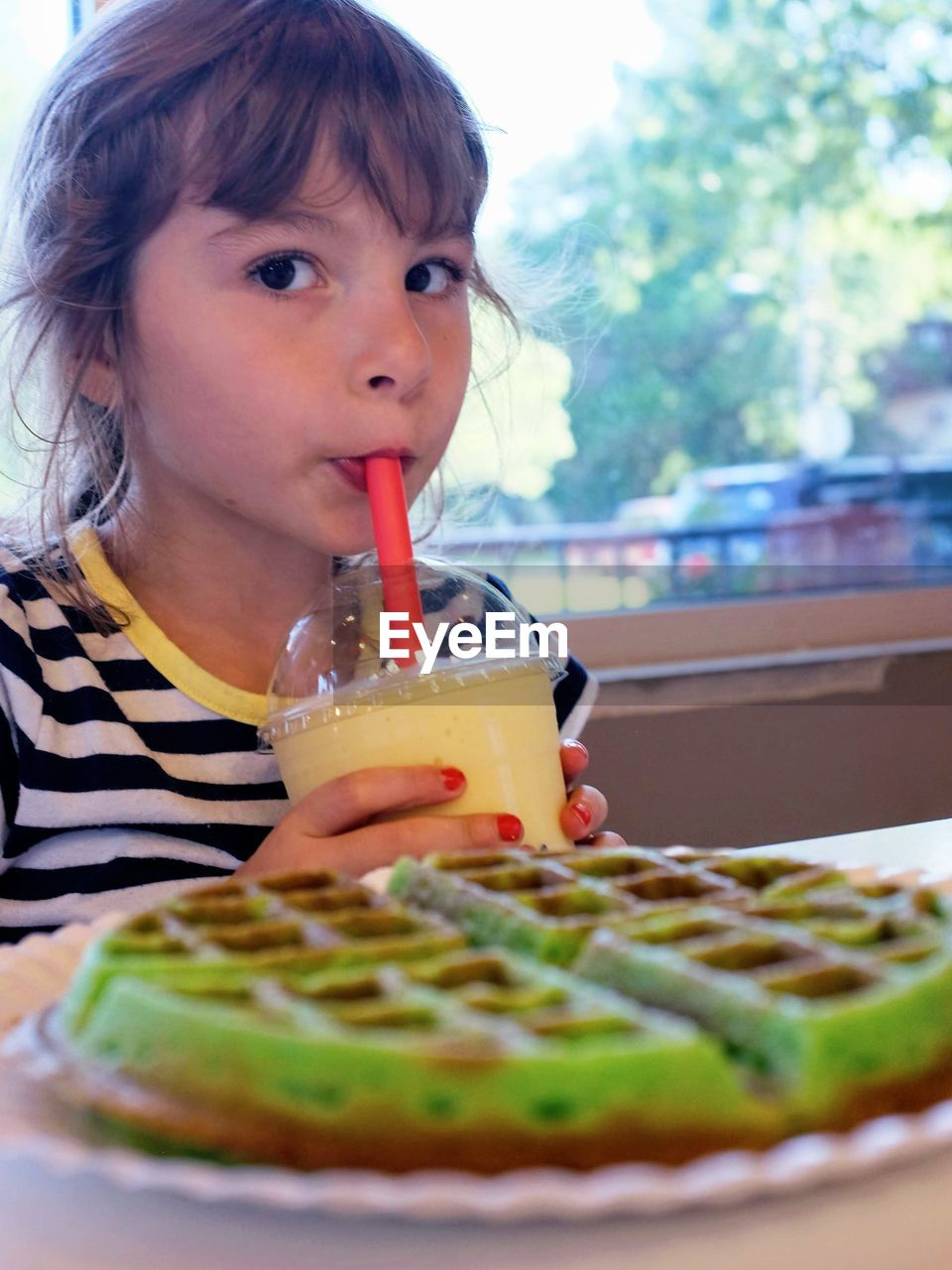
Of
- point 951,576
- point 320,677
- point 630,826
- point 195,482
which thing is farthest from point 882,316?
point 320,677

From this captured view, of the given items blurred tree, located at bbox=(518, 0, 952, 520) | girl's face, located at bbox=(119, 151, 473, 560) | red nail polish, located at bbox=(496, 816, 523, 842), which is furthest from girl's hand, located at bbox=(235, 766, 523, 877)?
blurred tree, located at bbox=(518, 0, 952, 520)

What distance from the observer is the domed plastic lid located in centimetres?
68

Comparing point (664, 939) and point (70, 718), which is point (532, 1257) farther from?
point (70, 718)

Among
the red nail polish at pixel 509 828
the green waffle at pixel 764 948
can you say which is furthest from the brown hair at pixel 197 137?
the green waffle at pixel 764 948

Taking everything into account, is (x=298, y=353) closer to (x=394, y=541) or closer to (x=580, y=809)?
(x=394, y=541)

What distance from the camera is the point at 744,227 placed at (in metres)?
1.86

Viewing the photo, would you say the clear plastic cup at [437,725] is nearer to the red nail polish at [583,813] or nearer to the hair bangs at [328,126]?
the red nail polish at [583,813]

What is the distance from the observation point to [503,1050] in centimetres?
28

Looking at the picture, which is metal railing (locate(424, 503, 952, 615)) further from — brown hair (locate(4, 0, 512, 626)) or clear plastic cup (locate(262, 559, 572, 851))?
clear plastic cup (locate(262, 559, 572, 851))

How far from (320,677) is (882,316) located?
4.92ft

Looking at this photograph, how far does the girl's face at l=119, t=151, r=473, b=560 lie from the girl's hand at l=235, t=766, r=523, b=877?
246mm

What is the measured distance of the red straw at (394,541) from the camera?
2.50 ft

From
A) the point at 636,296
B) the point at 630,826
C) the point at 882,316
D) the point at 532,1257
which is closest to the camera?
the point at 532,1257

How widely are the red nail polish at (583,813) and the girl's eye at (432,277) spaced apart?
380 millimetres
